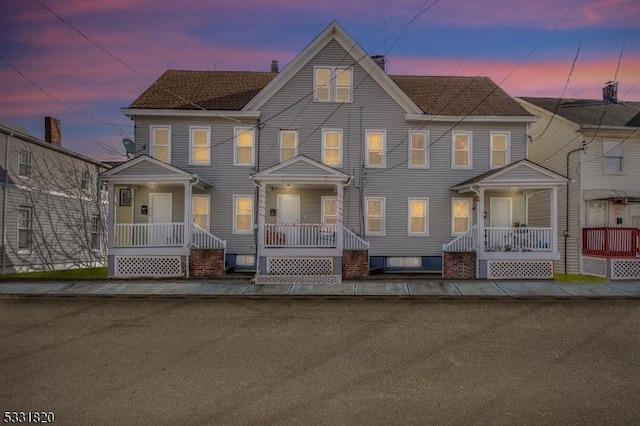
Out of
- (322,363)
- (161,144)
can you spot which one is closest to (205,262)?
(161,144)

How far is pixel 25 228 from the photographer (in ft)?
74.4

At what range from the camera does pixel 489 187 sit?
62.0 feet

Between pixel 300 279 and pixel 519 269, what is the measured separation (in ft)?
25.8

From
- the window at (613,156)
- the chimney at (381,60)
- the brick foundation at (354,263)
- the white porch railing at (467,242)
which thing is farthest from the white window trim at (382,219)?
the window at (613,156)

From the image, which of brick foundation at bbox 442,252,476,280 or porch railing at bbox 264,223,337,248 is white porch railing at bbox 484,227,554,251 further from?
porch railing at bbox 264,223,337,248

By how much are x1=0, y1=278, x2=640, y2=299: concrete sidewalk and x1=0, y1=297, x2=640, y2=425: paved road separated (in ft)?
4.00

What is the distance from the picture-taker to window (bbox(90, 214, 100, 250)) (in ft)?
92.9

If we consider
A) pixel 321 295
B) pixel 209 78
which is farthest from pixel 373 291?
pixel 209 78

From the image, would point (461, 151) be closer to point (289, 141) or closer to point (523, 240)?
point (523, 240)

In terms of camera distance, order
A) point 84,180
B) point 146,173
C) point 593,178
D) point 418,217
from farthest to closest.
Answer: point 84,180 → point 593,178 → point 418,217 → point 146,173

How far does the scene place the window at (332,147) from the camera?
21016 millimetres

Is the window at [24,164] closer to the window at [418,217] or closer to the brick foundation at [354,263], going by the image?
the brick foundation at [354,263]

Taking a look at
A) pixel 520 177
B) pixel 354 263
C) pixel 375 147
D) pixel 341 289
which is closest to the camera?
pixel 341 289

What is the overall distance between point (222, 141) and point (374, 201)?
6959 mm
